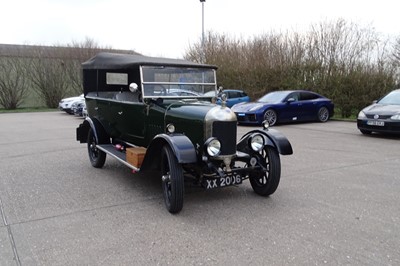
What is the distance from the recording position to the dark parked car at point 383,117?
31.2ft

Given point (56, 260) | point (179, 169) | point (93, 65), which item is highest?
point (93, 65)

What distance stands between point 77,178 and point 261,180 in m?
3.02

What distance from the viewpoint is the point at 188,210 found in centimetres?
432

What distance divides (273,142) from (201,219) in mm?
1469

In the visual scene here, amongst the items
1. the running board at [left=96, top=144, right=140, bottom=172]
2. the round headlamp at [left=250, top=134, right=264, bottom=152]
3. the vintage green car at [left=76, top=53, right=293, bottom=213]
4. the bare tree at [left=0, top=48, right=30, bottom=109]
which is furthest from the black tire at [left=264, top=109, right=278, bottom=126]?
the bare tree at [left=0, top=48, right=30, bottom=109]

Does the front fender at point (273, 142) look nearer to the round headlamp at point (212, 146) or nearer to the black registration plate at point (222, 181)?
the black registration plate at point (222, 181)

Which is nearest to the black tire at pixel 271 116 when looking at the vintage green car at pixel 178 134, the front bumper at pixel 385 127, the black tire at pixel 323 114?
the black tire at pixel 323 114

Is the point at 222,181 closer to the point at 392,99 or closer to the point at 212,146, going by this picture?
the point at 212,146

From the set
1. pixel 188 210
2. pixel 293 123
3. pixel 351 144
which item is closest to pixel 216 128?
pixel 188 210

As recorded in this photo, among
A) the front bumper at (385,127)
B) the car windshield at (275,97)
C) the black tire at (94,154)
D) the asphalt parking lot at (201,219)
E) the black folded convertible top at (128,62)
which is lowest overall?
the asphalt parking lot at (201,219)

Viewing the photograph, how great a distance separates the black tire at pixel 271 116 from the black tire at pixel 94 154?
745 cm

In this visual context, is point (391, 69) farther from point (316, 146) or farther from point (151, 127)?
point (151, 127)

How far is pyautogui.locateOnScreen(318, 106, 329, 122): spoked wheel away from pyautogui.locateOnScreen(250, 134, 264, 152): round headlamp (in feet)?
33.7

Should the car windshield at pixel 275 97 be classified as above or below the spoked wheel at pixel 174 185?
above
